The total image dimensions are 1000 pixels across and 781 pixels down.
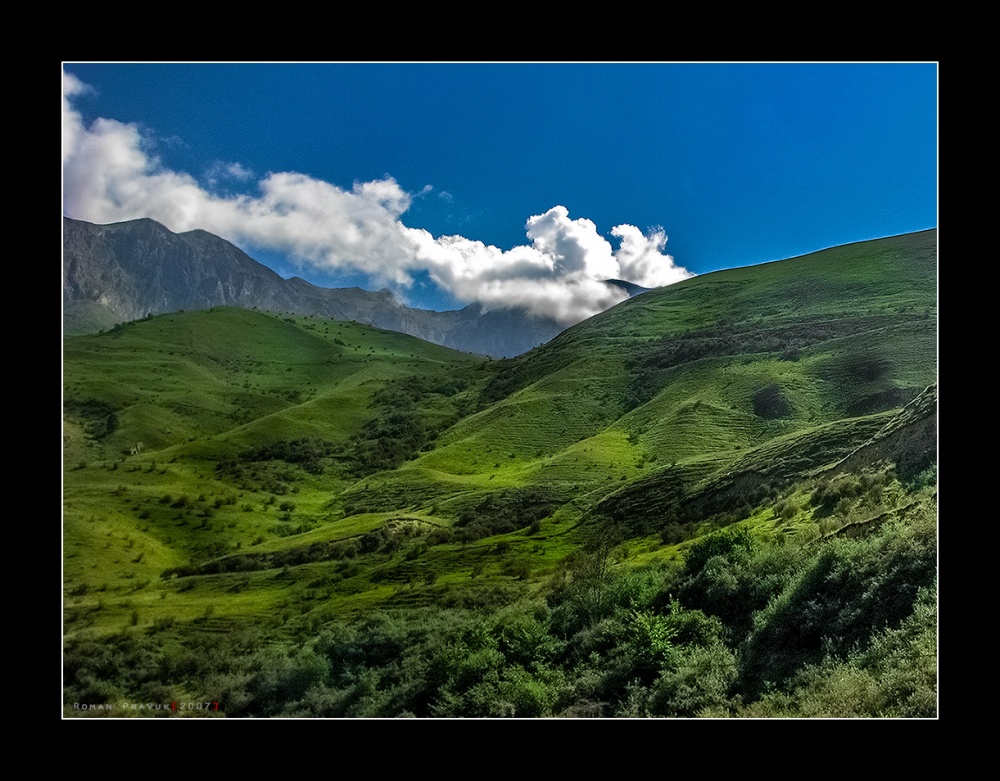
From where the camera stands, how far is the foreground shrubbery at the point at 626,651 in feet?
33.6

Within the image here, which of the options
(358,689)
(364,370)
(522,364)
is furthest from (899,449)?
(364,370)

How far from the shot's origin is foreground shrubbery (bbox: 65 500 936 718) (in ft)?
33.6

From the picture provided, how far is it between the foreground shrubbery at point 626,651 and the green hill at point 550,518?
6 centimetres

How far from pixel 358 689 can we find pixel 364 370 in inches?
1144

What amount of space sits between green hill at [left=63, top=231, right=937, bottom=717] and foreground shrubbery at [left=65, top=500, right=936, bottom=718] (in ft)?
0.19

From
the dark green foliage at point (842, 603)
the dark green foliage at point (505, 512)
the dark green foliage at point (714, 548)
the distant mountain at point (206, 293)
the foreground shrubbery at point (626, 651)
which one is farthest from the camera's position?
the distant mountain at point (206, 293)

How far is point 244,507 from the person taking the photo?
2292 cm

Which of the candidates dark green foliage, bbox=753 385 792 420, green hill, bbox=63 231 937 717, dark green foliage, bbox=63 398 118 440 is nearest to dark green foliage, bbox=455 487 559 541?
green hill, bbox=63 231 937 717

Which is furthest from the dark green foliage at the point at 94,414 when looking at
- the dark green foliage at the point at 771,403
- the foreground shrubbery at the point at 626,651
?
the dark green foliage at the point at 771,403

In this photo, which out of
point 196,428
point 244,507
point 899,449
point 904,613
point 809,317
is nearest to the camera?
point 904,613

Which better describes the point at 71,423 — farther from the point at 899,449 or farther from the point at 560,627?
the point at 899,449

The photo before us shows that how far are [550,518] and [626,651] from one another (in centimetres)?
741

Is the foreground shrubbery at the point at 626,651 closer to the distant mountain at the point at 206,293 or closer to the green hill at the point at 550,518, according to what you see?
the green hill at the point at 550,518

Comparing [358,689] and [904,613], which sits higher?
[904,613]
